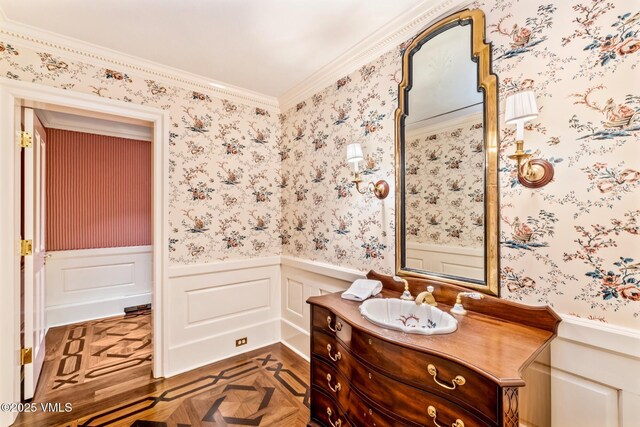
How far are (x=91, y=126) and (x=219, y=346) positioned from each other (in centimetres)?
313

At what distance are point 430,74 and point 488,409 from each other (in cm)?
164

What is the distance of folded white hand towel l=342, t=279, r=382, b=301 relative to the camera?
5.45 ft

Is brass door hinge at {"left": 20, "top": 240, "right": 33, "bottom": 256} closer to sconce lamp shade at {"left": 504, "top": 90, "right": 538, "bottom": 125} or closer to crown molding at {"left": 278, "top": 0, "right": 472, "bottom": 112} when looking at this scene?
crown molding at {"left": 278, "top": 0, "right": 472, "bottom": 112}

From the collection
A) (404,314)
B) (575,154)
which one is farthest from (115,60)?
(575,154)

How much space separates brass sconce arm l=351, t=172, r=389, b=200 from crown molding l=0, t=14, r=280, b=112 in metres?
1.46

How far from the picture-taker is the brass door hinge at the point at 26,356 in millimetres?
1992

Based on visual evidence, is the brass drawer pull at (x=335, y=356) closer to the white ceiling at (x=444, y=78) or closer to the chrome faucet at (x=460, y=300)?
the chrome faucet at (x=460, y=300)

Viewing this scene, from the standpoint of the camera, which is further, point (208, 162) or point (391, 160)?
point (208, 162)

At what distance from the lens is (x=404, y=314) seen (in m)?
1.56

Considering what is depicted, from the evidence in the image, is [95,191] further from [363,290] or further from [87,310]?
[363,290]

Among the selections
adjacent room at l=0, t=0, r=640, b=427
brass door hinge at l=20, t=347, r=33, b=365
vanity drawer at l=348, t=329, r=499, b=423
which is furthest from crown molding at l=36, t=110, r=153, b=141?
vanity drawer at l=348, t=329, r=499, b=423

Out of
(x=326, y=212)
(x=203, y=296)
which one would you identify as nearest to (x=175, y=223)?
(x=203, y=296)

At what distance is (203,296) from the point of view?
2541 millimetres

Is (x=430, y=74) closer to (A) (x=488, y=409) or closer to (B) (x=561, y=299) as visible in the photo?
(B) (x=561, y=299)
